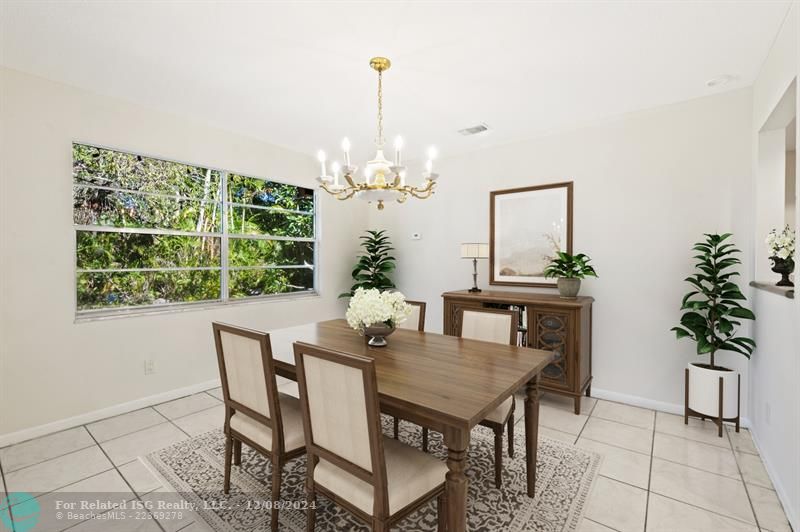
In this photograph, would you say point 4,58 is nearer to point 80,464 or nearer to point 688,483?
point 80,464

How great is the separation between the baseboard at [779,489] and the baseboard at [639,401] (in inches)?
22.6

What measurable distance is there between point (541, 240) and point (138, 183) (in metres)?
3.93

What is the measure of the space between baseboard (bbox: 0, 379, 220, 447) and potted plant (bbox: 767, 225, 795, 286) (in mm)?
4684

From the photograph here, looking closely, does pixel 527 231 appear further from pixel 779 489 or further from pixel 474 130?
pixel 779 489

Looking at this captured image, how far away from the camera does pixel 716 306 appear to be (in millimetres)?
2811

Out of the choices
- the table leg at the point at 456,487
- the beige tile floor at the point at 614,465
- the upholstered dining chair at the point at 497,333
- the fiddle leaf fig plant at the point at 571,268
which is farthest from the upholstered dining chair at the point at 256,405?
the fiddle leaf fig plant at the point at 571,268

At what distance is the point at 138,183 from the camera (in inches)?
134

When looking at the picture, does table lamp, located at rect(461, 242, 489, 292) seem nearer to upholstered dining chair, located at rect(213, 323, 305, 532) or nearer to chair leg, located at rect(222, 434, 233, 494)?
upholstered dining chair, located at rect(213, 323, 305, 532)

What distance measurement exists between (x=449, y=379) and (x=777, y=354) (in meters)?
2.12

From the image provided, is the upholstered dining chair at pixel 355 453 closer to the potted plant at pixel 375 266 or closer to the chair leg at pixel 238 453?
the chair leg at pixel 238 453

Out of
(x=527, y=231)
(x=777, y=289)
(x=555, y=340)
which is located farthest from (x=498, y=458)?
(x=527, y=231)

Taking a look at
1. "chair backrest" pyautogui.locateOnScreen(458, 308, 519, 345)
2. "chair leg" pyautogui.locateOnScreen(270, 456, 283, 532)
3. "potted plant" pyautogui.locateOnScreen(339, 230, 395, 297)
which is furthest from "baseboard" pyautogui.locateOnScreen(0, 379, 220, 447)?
"chair backrest" pyautogui.locateOnScreen(458, 308, 519, 345)

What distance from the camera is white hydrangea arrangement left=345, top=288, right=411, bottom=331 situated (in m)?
2.24

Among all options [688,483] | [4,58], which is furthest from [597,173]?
[4,58]
